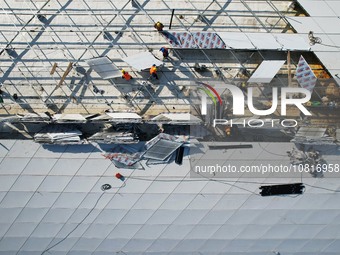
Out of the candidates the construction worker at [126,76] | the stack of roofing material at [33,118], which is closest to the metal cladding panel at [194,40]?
the construction worker at [126,76]

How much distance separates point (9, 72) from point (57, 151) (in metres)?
4.35

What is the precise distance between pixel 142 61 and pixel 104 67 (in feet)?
5.71

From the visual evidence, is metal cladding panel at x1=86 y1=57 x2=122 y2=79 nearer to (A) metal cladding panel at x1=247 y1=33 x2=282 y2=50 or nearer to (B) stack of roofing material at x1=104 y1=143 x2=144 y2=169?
(B) stack of roofing material at x1=104 y1=143 x2=144 y2=169

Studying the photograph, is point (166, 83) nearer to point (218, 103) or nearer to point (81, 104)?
point (218, 103)

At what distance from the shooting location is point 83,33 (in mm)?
20078

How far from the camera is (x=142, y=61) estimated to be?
19.4 meters

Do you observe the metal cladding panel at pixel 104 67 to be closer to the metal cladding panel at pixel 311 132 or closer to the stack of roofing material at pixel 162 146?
the stack of roofing material at pixel 162 146

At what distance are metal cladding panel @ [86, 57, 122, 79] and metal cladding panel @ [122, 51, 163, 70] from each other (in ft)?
2.29

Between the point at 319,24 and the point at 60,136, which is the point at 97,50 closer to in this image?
the point at 60,136

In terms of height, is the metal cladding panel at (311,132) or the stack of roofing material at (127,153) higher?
the metal cladding panel at (311,132)

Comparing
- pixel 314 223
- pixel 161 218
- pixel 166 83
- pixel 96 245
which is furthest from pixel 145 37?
pixel 314 223

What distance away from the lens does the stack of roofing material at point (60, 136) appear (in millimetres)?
19000

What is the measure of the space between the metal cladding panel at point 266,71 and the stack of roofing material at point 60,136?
26.9 feet

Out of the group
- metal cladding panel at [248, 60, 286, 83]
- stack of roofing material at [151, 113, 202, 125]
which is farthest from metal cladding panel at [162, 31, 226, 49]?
stack of roofing material at [151, 113, 202, 125]
